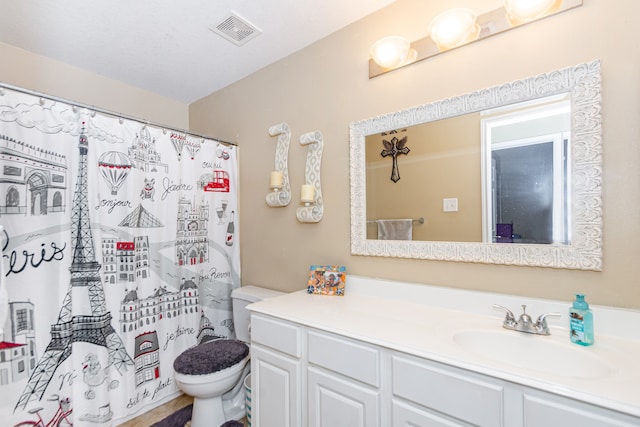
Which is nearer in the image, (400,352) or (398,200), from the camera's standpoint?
(400,352)

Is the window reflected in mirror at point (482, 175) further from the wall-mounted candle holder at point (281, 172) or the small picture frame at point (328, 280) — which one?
the wall-mounted candle holder at point (281, 172)

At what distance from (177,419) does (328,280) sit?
48.1 inches

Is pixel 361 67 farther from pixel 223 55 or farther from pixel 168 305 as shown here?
pixel 168 305

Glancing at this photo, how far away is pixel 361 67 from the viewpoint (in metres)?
1.68

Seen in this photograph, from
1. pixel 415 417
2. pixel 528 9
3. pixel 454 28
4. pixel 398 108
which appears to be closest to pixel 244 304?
pixel 415 417

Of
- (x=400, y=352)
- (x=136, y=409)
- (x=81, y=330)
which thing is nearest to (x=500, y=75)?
(x=400, y=352)

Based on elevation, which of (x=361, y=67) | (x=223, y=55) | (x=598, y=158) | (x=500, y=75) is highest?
(x=223, y=55)

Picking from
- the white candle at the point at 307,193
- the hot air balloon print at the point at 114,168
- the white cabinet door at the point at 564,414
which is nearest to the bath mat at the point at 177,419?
the hot air balloon print at the point at 114,168

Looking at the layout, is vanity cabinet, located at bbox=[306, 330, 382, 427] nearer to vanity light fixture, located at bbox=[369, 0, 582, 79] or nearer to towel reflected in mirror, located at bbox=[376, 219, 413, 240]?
towel reflected in mirror, located at bbox=[376, 219, 413, 240]

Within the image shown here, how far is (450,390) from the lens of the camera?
34.6 inches

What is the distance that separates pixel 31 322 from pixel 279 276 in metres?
1.30

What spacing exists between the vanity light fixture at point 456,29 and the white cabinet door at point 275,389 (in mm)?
1536

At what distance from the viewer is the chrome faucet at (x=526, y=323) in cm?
108

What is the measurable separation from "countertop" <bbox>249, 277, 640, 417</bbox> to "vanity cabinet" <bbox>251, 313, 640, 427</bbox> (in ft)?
0.09
